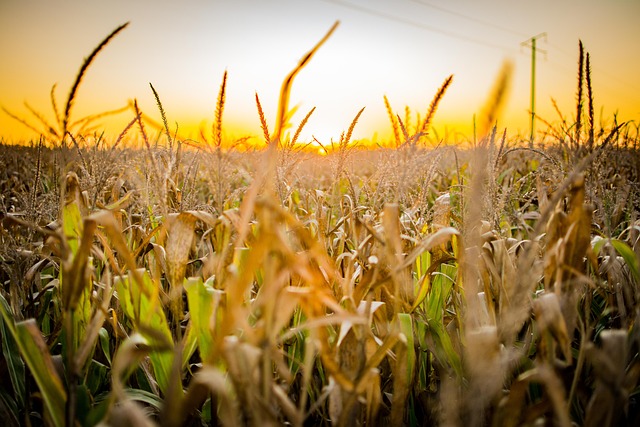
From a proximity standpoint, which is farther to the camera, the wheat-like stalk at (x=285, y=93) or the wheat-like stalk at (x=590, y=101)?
the wheat-like stalk at (x=590, y=101)

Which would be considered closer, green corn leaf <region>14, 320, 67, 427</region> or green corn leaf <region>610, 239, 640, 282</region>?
green corn leaf <region>14, 320, 67, 427</region>

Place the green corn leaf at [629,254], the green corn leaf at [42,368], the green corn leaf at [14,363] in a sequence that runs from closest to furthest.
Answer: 1. the green corn leaf at [42,368]
2. the green corn leaf at [14,363]
3. the green corn leaf at [629,254]

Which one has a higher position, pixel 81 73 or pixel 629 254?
pixel 81 73

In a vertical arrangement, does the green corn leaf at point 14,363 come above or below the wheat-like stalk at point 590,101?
below

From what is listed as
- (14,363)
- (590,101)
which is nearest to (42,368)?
(14,363)

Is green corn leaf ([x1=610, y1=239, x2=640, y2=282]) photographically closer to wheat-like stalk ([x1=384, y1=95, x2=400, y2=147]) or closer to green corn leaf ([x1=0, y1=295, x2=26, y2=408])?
wheat-like stalk ([x1=384, y1=95, x2=400, y2=147])

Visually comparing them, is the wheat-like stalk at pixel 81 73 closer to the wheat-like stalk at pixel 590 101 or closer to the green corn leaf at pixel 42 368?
the green corn leaf at pixel 42 368

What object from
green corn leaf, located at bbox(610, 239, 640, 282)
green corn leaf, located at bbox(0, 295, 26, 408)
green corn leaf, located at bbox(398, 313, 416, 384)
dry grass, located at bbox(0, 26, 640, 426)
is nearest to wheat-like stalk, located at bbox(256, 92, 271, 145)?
dry grass, located at bbox(0, 26, 640, 426)

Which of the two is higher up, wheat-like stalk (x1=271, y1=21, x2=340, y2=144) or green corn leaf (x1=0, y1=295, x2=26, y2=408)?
wheat-like stalk (x1=271, y1=21, x2=340, y2=144)

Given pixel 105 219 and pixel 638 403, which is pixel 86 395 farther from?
pixel 638 403

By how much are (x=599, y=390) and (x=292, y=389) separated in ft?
2.43

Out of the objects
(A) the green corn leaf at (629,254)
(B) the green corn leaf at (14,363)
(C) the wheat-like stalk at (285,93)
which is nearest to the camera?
(C) the wheat-like stalk at (285,93)

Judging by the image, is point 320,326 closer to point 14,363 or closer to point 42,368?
point 42,368

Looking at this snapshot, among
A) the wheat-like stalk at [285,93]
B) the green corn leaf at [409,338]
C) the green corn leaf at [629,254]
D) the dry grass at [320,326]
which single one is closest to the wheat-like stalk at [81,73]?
the dry grass at [320,326]
